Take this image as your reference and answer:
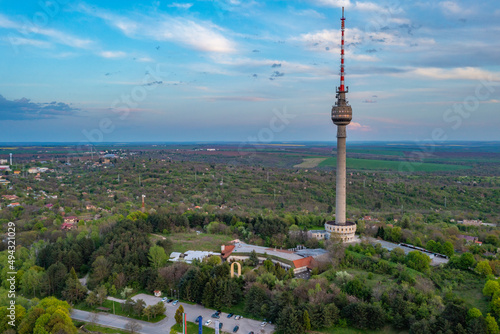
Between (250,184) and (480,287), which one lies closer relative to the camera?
(480,287)

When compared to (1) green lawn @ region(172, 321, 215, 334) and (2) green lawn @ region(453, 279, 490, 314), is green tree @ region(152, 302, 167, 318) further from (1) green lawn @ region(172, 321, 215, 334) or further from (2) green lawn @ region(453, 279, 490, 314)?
(2) green lawn @ region(453, 279, 490, 314)

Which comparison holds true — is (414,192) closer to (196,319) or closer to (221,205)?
(221,205)

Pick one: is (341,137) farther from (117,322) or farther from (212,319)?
(117,322)

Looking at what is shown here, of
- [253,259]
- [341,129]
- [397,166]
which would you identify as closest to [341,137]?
[341,129]

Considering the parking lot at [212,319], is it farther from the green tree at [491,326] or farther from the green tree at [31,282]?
the green tree at [491,326]

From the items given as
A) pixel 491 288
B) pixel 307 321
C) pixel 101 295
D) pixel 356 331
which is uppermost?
pixel 491 288

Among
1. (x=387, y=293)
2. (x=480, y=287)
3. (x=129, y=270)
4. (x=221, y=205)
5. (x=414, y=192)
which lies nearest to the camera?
(x=387, y=293)

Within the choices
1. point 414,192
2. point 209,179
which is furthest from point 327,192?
point 209,179
